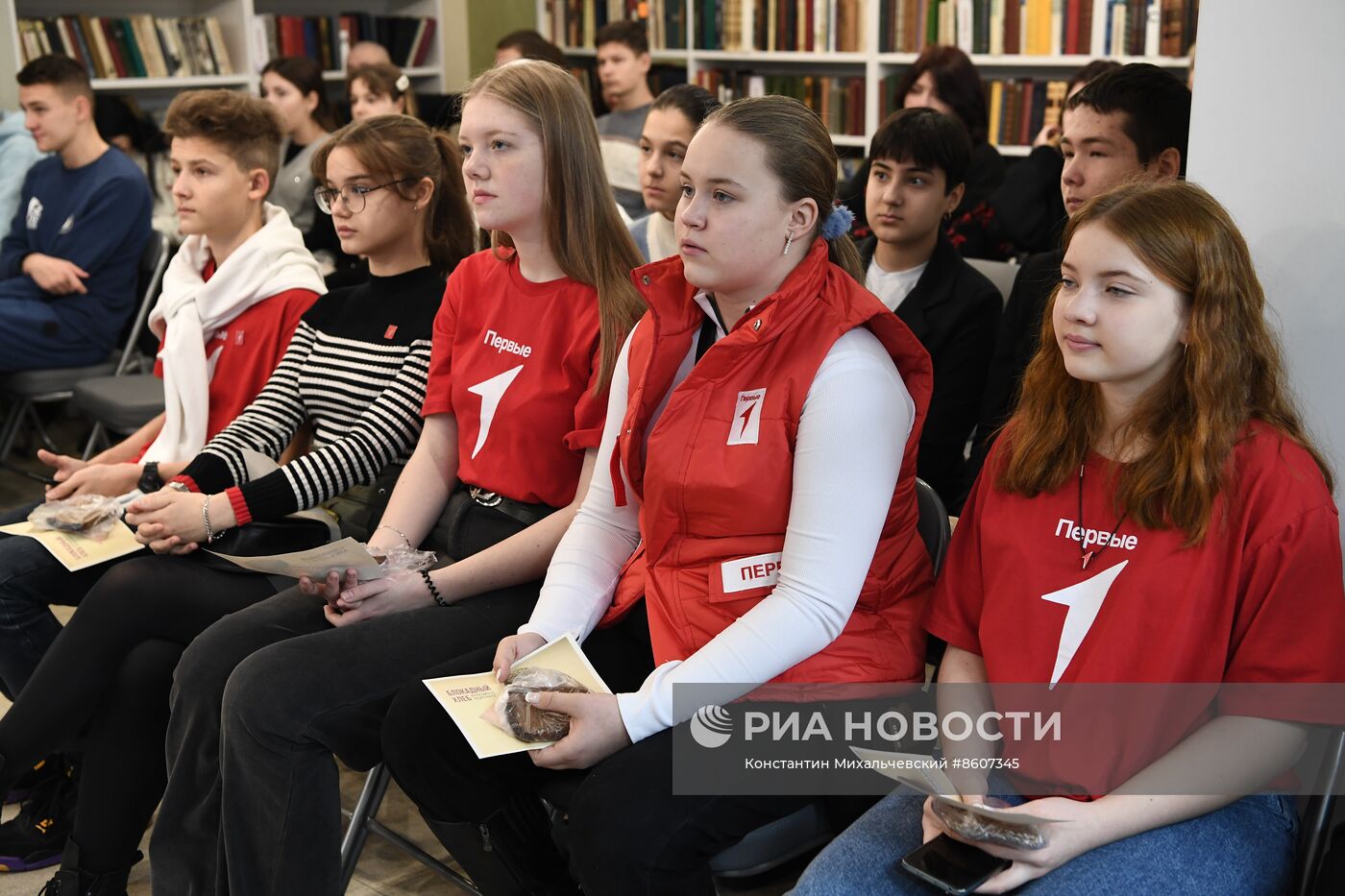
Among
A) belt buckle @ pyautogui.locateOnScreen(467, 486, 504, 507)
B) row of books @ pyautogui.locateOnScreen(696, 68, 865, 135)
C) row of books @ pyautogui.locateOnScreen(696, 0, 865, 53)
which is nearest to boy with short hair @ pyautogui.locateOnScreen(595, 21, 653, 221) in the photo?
row of books @ pyautogui.locateOnScreen(696, 68, 865, 135)

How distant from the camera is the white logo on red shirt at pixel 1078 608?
1.51m

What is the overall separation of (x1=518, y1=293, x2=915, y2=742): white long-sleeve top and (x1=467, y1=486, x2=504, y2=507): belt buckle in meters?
0.62

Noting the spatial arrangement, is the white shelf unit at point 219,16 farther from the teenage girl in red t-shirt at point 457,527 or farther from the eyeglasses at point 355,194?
the teenage girl in red t-shirt at point 457,527

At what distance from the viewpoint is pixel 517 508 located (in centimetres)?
220

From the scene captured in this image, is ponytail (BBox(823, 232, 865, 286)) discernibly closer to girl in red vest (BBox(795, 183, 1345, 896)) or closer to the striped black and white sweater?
girl in red vest (BBox(795, 183, 1345, 896))

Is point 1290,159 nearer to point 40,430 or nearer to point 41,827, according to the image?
point 41,827

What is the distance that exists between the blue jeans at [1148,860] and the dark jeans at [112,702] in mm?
1207

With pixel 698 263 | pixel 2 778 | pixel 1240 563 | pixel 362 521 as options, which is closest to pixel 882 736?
pixel 1240 563

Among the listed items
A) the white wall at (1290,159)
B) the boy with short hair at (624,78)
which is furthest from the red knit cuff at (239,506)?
the boy with short hair at (624,78)

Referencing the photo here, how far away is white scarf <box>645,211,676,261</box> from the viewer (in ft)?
9.92

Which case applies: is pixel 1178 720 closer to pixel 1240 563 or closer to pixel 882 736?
pixel 1240 563

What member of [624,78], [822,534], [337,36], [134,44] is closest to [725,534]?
[822,534]

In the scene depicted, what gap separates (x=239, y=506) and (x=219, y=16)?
14.2 feet

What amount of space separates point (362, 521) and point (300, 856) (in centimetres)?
79
